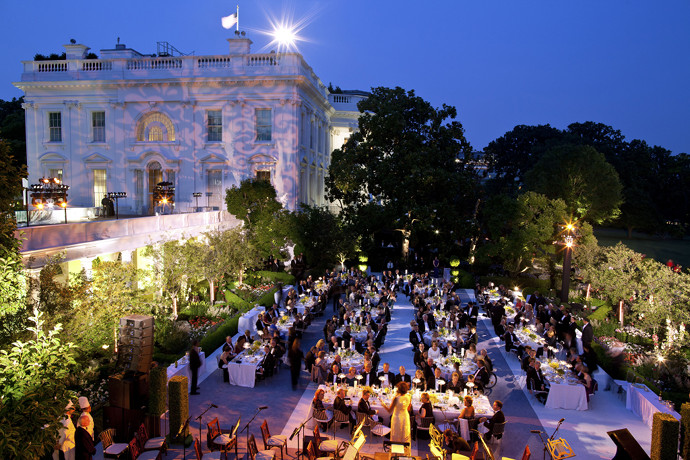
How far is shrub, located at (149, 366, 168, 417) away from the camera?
33.7ft

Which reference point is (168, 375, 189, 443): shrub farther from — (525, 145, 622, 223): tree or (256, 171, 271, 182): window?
(525, 145, 622, 223): tree

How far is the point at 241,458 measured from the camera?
961 centimetres

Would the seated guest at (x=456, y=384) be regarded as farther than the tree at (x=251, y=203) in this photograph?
No

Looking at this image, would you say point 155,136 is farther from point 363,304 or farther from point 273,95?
point 363,304

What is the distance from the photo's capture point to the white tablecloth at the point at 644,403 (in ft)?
36.6

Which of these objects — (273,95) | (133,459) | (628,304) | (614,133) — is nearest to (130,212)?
(273,95)

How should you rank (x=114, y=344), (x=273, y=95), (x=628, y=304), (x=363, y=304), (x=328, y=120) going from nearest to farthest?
(x=114, y=344) < (x=363, y=304) < (x=628, y=304) < (x=273, y=95) < (x=328, y=120)

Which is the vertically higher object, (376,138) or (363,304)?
(376,138)

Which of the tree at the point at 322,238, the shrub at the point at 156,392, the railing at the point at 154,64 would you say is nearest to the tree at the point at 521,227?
the tree at the point at 322,238

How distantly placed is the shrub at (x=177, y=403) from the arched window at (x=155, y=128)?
28026 mm

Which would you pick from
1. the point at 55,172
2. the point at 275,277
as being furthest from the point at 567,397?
the point at 55,172

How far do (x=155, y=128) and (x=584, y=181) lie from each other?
3654 centimetres

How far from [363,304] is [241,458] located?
11.4 metres

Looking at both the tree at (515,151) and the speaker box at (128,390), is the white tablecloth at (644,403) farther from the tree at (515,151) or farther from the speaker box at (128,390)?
the tree at (515,151)
